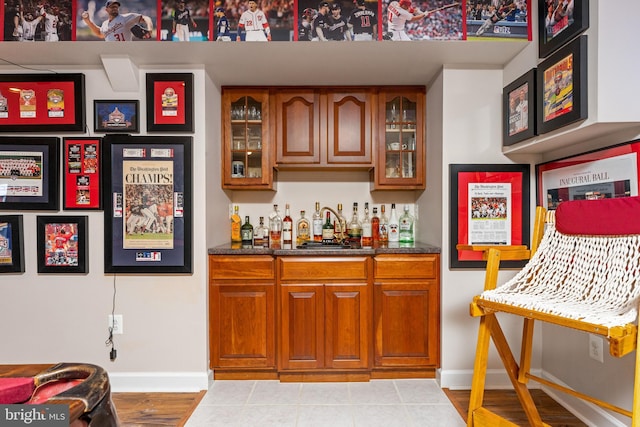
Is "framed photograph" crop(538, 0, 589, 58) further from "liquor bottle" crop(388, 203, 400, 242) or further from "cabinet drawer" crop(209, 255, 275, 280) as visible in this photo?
"cabinet drawer" crop(209, 255, 275, 280)

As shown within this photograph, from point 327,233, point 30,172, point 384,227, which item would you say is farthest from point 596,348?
point 30,172

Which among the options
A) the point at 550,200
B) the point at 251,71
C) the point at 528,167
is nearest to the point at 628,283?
the point at 550,200

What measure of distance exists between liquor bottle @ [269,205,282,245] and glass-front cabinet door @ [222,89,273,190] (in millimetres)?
268

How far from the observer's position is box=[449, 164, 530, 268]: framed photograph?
2.23 metres

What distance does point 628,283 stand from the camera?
132 centimetres

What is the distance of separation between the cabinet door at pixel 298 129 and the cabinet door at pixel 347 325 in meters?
1.00

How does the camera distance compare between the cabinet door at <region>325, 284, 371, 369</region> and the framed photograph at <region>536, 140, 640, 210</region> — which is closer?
the framed photograph at <region>536, 140, 640, 210</region>

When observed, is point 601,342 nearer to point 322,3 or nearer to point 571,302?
point 571,302

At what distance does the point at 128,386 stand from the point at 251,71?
7.35ft

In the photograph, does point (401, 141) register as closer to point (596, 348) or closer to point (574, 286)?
point (574, 286)

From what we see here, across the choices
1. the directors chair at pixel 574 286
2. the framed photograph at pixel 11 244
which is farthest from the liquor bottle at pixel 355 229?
the framed photograph at pixel 11 244

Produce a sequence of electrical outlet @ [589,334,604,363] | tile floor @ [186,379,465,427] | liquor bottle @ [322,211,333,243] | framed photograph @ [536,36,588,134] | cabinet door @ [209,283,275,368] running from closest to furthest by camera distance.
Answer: framed photograph @ [536,36,588,134]
electrical outlet @ [589,334,604,363]
tile floor @ [186,379,465,427]
cabinet door @ [209,283,275,368]
liquor bottle @ [322,211,333,243]

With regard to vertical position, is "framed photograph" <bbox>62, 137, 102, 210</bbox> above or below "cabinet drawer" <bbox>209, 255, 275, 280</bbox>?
above

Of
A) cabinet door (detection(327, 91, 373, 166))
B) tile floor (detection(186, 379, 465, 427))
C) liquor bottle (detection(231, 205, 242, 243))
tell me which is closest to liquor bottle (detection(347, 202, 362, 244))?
cabinet door (detection(327, 91, 373, 166))
